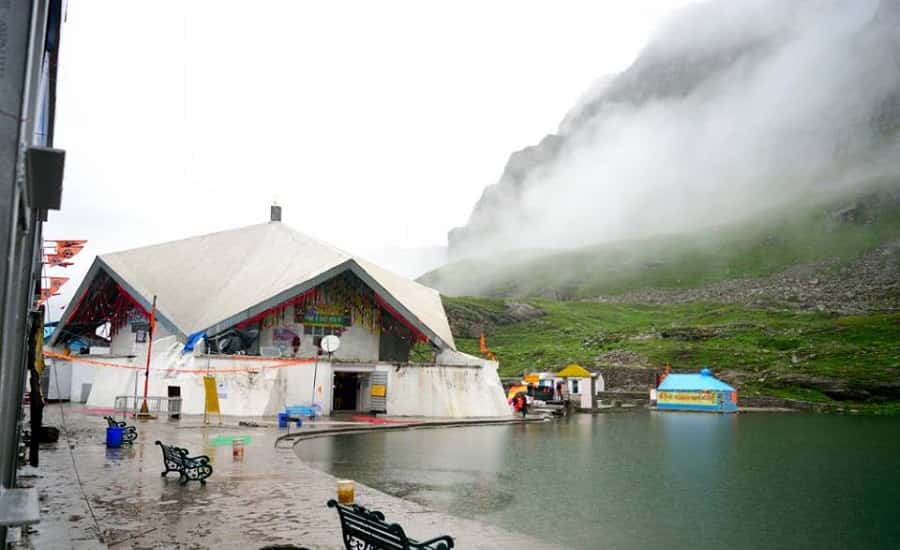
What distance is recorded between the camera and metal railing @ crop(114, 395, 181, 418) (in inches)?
1008

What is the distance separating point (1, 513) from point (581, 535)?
25.5ft

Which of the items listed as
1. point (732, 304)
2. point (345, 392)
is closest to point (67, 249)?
point (345, 392)

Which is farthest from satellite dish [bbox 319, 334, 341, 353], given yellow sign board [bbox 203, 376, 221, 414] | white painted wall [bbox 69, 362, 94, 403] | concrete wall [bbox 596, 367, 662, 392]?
concrete wall [bbox 596, 367, 662, 392]

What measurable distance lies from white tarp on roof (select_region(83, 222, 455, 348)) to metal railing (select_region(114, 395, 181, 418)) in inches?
130

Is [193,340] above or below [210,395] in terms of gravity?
above

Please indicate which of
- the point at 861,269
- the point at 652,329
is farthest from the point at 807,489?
the point at 861,269

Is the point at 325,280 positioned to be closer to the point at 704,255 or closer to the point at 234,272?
the point at 234,272

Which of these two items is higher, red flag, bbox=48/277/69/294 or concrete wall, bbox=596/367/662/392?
red flag, bbox=48/277/69/294

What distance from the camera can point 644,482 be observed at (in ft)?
49.1

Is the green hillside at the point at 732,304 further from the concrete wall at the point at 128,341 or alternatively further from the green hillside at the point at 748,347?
the concrete wall at the point at 128,341

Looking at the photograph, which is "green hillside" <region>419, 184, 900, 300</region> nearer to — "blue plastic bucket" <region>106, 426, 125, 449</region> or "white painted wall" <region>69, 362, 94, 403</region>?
"white painted wall" <region>69, 362, 94, 403</region>

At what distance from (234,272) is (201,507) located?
85.9 feet

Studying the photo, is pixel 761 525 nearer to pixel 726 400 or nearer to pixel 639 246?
pixel 726 400

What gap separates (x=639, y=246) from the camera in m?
178
